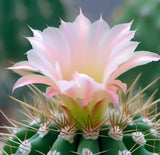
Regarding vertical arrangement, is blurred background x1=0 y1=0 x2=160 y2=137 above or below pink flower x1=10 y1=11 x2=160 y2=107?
above

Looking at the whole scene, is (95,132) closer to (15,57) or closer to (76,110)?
(76,110)

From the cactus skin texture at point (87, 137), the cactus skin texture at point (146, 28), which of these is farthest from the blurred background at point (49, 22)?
the cactus skin texture at point (87, 137)

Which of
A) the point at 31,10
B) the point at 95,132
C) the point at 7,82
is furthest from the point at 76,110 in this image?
the point at 7,82

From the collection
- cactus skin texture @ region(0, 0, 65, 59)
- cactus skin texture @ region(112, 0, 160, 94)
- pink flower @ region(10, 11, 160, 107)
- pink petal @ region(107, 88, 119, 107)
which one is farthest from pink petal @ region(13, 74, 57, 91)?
cactus skin texture @ region(0, 0, 65, 59)

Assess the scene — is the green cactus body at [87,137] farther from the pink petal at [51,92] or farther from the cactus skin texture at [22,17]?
the cactus skin texture at [22,17]

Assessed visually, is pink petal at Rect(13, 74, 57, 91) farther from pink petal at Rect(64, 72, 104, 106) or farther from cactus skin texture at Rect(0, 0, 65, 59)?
cactus skin texture at Rect(0, 0, 65, 59)
